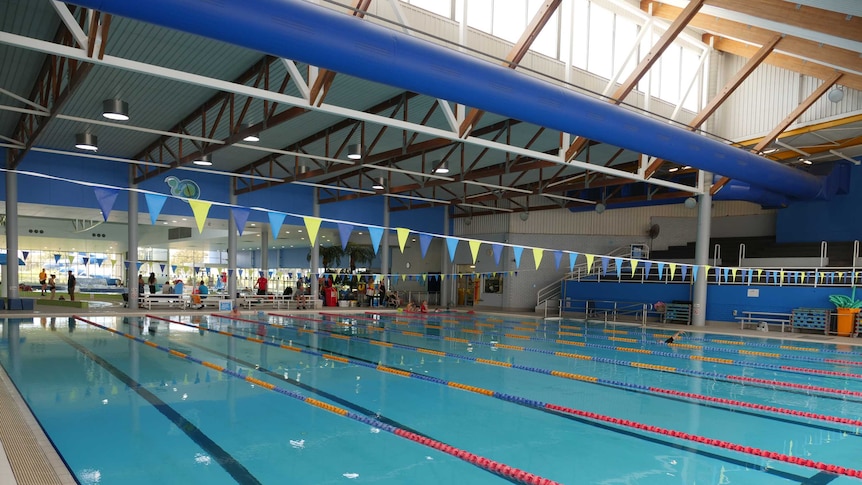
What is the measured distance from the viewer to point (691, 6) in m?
9.98

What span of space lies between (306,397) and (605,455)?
3.33 m

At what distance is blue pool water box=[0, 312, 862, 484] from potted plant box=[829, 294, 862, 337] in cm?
367

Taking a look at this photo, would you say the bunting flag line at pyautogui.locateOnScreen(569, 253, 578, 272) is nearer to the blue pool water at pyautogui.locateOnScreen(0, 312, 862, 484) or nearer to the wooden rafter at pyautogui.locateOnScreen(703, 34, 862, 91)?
the wooden rafter at pyautogui.locateOnScreen(703, 34, 862, 91)

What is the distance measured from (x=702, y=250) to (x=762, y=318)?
2841mm

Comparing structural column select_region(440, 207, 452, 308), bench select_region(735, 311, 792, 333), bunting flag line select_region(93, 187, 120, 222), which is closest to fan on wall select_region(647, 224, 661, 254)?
bench select_region(735, 311, 792, 333)

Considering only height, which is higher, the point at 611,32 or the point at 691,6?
the point at 611,32

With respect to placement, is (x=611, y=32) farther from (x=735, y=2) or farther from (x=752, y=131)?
(x=752, y=131)

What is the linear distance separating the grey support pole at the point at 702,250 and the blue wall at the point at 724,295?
1000mm

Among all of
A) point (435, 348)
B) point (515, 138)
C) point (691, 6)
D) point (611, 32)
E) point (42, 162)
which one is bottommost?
point (435, 348)

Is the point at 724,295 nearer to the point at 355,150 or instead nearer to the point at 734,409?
the point at 734,409

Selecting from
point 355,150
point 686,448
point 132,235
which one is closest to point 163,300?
point 132,235

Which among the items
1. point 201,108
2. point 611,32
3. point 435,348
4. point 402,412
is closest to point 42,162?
point 201,108

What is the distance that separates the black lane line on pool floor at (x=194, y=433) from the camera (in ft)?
12.3

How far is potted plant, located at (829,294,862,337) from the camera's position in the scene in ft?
47.5
